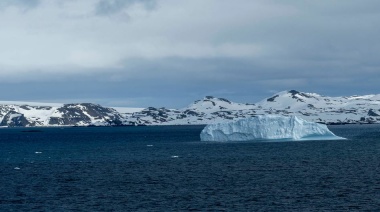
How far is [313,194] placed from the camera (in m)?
46.2

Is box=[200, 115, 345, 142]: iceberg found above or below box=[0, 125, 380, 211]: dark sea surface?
above

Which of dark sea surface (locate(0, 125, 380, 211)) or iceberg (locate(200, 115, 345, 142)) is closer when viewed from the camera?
dark sea surface (locate(0, 125, 380, 211))

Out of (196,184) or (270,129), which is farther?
(270,129)

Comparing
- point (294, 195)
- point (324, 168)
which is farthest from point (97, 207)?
point (324, 168)

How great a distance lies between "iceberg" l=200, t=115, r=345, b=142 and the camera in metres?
112

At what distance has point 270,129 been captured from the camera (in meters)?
118

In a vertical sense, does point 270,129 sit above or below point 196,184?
above

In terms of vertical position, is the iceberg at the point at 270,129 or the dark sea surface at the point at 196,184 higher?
the iceberg at the point at 270,129

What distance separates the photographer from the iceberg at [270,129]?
11236cm

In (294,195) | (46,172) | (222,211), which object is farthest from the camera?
(46,172)

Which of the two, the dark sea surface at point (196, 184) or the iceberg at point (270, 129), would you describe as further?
the iceberg at point (270, 129)

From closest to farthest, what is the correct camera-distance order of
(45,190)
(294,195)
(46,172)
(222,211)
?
(222,211), (294,195), (45,190), (46,172)

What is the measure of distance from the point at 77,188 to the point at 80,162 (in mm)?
27534

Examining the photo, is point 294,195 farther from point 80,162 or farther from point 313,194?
point 80,162
